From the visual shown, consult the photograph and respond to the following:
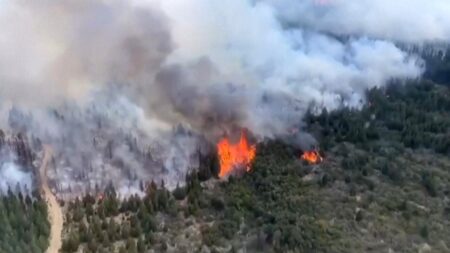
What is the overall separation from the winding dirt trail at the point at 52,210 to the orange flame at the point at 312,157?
4429 cm

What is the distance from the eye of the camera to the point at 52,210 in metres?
130

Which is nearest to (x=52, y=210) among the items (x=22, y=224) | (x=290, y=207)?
(x=22, y=224)

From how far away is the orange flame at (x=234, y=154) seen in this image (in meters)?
147

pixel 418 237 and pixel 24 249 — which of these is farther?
pixel 418 237

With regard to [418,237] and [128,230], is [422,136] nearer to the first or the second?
[418,237]

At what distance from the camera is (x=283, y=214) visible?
127375 millimetres

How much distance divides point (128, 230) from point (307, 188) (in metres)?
32.1

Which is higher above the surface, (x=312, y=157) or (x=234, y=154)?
(x=234, y=154)

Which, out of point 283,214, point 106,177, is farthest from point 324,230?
point 106,177

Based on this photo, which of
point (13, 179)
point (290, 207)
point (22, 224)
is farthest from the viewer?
point (13, 179)

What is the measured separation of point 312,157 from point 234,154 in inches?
549

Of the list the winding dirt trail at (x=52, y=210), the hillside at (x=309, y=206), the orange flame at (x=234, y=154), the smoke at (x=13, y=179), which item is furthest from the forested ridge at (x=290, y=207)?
the smoke at (x=13, y=179)

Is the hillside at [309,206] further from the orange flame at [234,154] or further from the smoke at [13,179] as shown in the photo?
the smoke at [13,179]

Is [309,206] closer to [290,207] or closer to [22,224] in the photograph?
[290,207]
